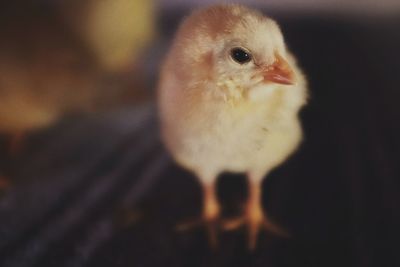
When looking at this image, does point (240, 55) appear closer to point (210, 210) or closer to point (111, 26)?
point (210, 210)

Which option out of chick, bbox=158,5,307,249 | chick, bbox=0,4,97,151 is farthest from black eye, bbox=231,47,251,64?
chick, bbox=0,4,97,151

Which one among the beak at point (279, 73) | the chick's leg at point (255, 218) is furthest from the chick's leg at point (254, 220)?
the beak at point (279, 73)

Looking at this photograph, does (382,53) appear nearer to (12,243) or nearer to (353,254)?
(353,254)

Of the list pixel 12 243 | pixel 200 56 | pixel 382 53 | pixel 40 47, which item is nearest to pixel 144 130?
pixel 40 47

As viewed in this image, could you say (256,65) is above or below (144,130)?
below

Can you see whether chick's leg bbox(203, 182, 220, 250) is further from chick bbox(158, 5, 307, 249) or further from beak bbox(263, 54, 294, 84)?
beak bbox(263, 54, 294, 84)

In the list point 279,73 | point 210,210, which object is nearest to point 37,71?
point 210,210

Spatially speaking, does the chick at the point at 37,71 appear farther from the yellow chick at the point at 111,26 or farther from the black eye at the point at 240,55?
the black eye at the point at 240,55
